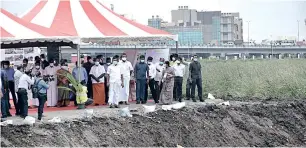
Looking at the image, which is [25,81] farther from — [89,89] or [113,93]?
[89,89]

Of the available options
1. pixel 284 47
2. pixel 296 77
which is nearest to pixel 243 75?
pixel 296 77

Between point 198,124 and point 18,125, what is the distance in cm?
552

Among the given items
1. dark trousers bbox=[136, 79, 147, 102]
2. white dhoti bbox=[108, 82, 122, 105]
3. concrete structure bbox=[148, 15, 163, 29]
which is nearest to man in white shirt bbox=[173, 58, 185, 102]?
dark trousers bbox=[136, 79, 147, 102]

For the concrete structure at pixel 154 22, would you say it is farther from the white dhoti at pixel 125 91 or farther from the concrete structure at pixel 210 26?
the white dhoti at pixel 125 91

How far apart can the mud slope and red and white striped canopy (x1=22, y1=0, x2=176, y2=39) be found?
130 inches

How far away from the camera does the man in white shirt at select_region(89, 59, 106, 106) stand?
1898cm

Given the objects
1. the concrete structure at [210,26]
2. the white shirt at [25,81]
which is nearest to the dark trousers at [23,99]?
the white shirt at [25,81]

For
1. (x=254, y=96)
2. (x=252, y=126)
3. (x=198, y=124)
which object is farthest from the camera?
(x=254, y=96)

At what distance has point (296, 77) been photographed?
24875 millimetres

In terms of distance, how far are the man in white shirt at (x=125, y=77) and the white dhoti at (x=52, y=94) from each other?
2.05m

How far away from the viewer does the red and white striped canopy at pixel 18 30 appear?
53.2ft

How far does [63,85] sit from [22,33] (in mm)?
2576

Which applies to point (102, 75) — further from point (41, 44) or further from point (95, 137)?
point (95, 137)

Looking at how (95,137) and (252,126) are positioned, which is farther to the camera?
(252,126)
